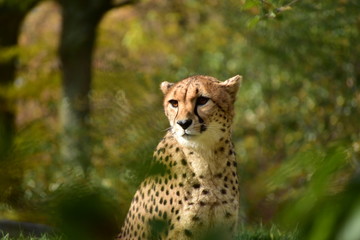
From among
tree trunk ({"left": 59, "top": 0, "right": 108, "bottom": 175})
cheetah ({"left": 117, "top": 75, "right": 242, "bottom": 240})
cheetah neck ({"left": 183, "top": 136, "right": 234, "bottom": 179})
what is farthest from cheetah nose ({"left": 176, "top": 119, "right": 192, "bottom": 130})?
tree trunk ({"left": 59, "top": 0, "right": 108, "bottom": 175})

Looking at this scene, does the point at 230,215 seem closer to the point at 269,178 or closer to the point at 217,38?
the point at 269,178

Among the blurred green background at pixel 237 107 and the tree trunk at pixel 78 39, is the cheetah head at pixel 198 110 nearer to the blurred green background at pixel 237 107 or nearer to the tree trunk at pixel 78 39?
the blurred green background at pixel 237 107

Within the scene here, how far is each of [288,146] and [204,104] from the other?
6367mm

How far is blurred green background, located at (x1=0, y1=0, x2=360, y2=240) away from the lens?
65cm

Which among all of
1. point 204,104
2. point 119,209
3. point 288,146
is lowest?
point 288,146

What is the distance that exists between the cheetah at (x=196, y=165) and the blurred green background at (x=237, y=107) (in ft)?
0.51

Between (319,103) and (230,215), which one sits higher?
(230,215)

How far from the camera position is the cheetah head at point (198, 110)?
377 centimetres

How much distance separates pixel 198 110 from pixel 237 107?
764cm

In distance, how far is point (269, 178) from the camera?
76 cm

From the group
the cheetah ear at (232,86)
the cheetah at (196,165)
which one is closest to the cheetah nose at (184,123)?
the cheetah at (196,165)

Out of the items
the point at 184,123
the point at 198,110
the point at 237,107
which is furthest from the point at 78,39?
the point at 184,123

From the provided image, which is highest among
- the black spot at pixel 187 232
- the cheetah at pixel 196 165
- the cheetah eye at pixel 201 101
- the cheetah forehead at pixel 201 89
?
the cheetah forehead at pixel 201 89

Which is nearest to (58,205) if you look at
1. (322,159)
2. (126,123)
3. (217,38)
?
(322,159)
